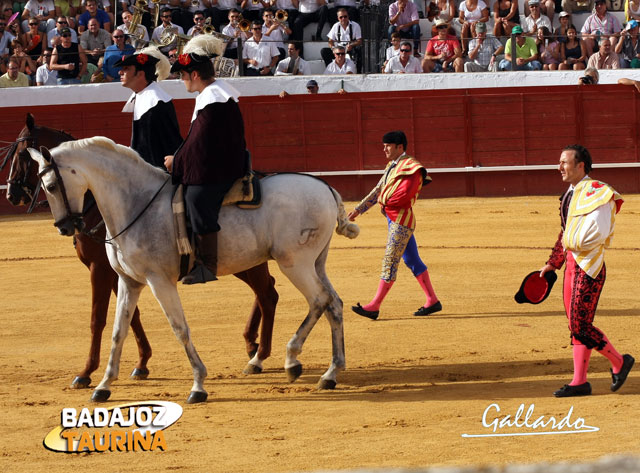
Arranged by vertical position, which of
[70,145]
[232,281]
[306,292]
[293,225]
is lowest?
[232,281]

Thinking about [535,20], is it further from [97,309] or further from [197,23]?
[97,309]

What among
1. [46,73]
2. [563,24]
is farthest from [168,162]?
[563,24]

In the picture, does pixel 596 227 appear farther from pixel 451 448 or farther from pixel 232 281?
pixel 232 281

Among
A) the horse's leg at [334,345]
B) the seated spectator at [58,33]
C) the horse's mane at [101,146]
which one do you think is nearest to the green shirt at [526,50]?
the seated spectator at [58,33]

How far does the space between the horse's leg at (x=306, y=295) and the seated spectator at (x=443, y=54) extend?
11.7 m

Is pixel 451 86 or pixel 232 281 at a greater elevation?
pixel 451 86

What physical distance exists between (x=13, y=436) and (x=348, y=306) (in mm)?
4488

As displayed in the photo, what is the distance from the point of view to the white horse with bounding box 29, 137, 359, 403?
6.41 metres

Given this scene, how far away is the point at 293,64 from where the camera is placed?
715 inches

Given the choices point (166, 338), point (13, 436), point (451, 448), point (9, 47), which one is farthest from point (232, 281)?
point (9, 47)

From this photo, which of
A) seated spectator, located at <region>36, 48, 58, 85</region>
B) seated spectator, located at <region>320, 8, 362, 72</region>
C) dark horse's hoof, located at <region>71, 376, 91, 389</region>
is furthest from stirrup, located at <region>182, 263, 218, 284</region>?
seated spectator, located at <region>36, 48, 58, 85</region>

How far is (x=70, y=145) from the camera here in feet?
21.1

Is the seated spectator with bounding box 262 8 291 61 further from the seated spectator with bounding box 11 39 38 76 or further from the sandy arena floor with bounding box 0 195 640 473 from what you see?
the sandy arena floor with bounding box 0 195 640 473

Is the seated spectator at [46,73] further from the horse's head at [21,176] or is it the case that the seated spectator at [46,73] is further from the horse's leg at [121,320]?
the horse's leg at [121,320]
